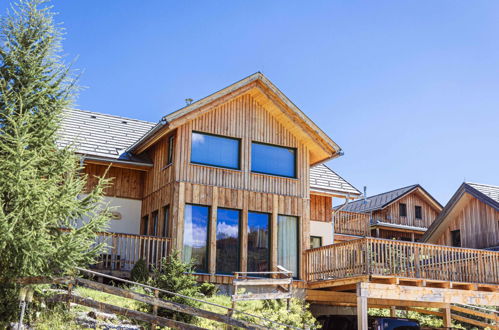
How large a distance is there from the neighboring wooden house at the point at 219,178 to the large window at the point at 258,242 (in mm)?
34

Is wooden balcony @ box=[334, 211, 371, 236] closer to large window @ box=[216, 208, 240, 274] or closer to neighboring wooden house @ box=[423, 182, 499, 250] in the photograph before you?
neighboring wooden house @ box=[423, 182, 499, 250]

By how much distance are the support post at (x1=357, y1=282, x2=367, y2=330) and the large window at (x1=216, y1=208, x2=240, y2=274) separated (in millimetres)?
4325

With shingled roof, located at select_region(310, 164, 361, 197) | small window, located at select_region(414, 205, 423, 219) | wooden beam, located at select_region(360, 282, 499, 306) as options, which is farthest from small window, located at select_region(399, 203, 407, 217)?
wooden beam, located at select_region(360, 282, 499, 306)

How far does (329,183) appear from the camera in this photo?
971 inches

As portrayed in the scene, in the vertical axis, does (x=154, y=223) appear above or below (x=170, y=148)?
below

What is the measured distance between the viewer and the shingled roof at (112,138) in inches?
851

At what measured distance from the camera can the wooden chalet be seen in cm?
1911

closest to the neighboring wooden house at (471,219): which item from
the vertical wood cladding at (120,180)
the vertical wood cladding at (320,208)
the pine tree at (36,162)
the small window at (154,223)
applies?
the vertical wood cladding at (320,208)

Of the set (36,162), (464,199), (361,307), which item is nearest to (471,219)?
(464,199)

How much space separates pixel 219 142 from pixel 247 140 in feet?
3.31

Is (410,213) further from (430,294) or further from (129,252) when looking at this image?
(129,252)

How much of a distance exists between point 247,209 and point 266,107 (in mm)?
3872

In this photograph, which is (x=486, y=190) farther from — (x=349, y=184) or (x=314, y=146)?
(x=314, y=146)

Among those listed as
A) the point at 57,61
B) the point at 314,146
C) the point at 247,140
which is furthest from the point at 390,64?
the point at 57,61
